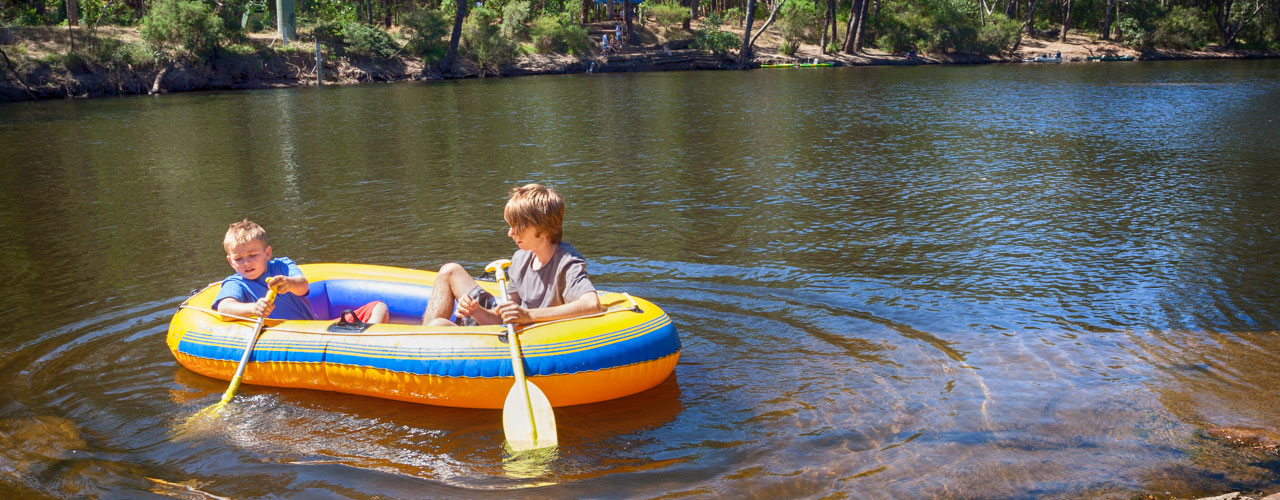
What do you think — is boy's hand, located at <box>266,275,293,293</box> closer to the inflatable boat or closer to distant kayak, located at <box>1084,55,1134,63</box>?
the inflatable boat

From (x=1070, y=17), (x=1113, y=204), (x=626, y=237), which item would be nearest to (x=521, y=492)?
(x=626, y=237)

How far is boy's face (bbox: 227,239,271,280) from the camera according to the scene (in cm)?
515

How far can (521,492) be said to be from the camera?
13.3 ft

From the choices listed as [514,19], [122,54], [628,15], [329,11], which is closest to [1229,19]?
[628,15]

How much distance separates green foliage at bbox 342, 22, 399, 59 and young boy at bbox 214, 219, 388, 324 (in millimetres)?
32551

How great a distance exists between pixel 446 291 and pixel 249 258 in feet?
3.80

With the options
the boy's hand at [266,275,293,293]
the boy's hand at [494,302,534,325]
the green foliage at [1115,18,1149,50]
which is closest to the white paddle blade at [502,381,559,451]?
the boy's hand at [494,302,534,325]

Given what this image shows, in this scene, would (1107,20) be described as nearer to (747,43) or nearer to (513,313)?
(747,43)

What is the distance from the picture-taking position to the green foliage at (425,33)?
38094mm

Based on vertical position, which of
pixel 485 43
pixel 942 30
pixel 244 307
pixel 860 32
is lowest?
pixel 244 307

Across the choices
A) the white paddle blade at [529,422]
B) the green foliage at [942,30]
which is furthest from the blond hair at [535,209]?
the green foliage at [942,30]

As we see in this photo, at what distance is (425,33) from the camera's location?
126 feet

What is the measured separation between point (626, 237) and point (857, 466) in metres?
4.83

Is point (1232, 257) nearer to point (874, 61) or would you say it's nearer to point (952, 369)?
point (952, 369)
